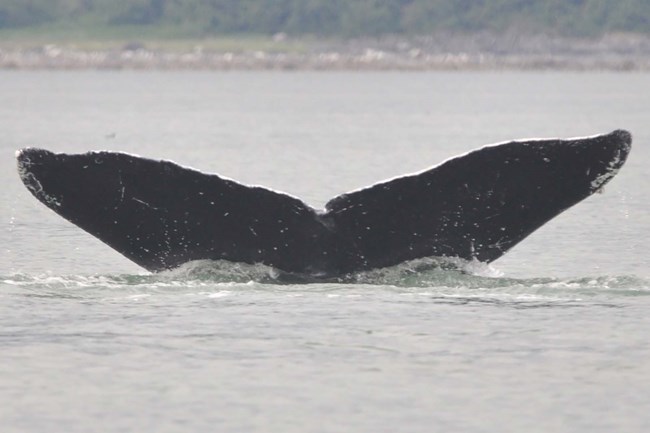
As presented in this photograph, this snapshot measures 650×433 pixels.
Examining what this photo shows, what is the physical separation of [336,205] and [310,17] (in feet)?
562

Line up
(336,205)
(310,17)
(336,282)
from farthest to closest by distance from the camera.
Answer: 1. (310,17)
2. (336,282)
3. (336,205)

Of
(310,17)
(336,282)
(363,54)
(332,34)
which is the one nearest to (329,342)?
(336,282)

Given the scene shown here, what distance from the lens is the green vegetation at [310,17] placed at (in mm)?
176250

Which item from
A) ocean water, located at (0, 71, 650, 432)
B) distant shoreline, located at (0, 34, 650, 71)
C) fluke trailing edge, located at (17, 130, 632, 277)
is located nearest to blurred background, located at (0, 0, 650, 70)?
distant shoreline, located at (0, 34, 650, 71)

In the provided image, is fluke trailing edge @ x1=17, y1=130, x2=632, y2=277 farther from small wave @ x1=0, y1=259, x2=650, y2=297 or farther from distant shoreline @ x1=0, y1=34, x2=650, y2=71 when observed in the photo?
distant shoreline @ x1=0, y1=34, x2=650, y2=71

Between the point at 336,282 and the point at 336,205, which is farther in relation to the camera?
the point at 336,282

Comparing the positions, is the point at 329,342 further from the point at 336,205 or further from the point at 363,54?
the point at 363,54

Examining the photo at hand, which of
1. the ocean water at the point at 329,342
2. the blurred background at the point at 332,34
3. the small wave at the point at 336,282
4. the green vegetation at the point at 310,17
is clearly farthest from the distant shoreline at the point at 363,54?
the small wave at the point at 336,282

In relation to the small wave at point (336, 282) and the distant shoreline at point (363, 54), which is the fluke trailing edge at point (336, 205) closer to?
the small wave at point (336, 282)

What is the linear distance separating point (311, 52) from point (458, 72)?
15.0 m

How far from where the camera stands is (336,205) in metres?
12.7

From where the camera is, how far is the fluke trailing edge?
40.6 feet

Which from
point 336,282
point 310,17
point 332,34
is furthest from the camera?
point 310,17

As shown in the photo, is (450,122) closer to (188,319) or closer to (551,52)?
(188,319)
